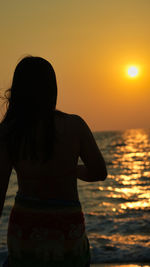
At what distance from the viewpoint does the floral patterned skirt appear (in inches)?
76.3

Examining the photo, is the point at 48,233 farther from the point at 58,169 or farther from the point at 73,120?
the point at 73,120

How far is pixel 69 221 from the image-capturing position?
1.95 m

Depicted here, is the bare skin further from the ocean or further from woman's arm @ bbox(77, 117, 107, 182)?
the ocean

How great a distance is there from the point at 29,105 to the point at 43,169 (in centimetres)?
34

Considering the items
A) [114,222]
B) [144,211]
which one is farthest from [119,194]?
[114,222]

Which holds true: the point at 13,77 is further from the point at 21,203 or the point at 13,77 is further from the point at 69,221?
the point at 69,221

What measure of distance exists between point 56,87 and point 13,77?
0.76ft

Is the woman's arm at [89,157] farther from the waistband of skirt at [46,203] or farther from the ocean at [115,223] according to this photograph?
the ocean at [115,223]

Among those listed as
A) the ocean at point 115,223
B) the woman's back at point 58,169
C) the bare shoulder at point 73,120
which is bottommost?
the ocean at point 115,223

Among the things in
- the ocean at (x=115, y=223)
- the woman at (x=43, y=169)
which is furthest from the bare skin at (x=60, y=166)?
the ocean at (x=115, y=223)

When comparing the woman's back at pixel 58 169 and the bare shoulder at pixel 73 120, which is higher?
the bare shoulder at pixel 73 120

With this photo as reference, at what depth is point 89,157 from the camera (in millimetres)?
1988

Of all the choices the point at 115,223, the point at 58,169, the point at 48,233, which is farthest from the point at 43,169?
the point at 115,223

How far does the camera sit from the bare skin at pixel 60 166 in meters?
1.91
